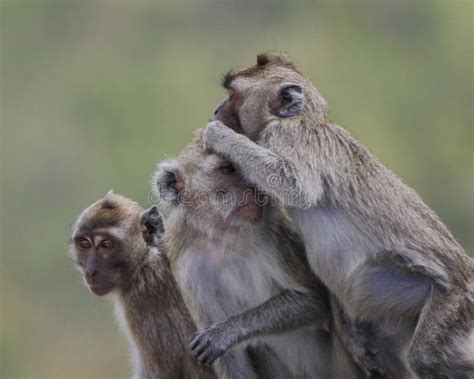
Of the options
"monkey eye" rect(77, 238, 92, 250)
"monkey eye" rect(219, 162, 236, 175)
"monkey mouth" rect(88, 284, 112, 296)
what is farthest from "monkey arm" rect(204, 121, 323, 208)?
"monkey mouth" rect(88, 284, 112, 296)

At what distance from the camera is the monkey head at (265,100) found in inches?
359

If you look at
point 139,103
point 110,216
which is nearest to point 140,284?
point 110,216

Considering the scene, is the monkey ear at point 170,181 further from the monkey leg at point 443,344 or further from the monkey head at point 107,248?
the monkey leg at point 443,344

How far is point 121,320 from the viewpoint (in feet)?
30.6

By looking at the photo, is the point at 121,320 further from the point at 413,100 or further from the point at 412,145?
the point at 413,100

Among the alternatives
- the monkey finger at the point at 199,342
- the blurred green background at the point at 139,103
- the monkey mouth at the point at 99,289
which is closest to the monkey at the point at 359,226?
the monkey finger at the point at 199,342

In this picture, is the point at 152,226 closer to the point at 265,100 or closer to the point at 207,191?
the point at 207,191

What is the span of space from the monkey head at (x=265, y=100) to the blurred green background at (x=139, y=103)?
13.2 m

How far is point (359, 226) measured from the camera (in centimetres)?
867

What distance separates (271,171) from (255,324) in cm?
104

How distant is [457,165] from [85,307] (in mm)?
11596

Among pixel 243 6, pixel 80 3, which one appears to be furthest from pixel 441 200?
pixel 80 3

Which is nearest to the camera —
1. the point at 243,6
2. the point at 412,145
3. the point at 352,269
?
the point at 352,269

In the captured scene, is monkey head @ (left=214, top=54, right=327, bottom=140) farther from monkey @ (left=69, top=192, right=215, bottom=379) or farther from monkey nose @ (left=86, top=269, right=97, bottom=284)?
monkey nose @ (left=86, top=269, right=97, bottom=284)
